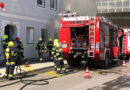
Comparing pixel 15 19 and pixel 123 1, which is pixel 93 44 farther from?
pixel 123 1

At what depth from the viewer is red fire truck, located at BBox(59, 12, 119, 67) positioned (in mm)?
10180

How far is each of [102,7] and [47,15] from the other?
41.2 metres

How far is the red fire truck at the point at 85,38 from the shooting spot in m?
10.2

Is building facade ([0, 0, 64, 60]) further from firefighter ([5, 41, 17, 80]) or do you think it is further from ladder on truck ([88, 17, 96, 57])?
ladder on truck ([88, 17, 96, 57])

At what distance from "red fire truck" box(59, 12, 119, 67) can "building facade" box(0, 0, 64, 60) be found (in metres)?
3.86

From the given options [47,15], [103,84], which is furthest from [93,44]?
[47,15]

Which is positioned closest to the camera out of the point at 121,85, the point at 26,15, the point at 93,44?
the point at 121,85

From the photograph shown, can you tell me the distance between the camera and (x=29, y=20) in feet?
48.7

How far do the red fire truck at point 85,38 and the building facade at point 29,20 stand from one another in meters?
3.86

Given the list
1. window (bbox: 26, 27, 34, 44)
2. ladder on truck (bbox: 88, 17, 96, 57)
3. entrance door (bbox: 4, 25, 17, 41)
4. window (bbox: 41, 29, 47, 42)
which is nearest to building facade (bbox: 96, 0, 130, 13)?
window (bbox: 41, 29, 47, 42)

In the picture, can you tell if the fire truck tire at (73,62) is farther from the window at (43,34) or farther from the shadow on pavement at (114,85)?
the window at (43,34)

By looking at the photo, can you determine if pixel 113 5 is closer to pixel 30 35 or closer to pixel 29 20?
pixel 30 35

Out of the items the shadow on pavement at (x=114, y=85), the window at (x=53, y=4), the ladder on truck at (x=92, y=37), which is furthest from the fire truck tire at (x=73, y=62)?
the window at (x=53, y=4)

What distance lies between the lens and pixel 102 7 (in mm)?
55719
